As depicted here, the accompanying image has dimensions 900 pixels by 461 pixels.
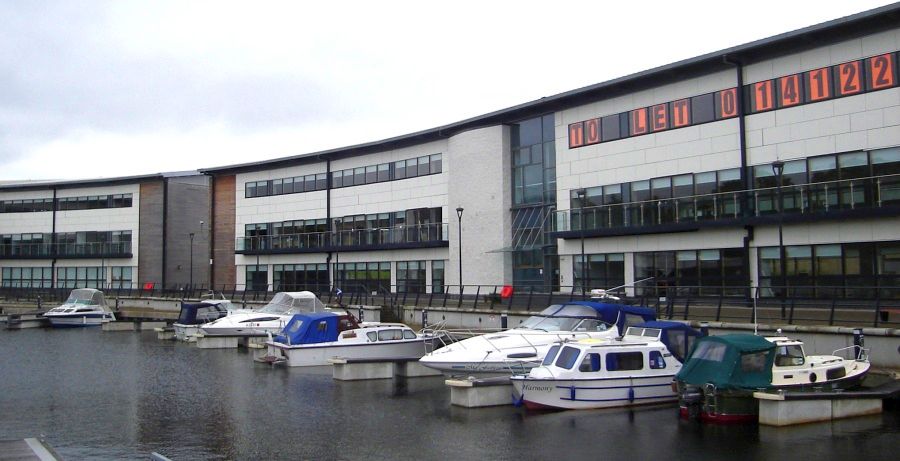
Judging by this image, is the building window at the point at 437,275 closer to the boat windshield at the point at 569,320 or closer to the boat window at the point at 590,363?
the boat windshield at the point at 569,320

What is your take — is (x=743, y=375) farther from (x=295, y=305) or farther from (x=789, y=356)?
(x=295, y=305)

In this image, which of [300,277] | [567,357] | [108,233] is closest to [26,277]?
[108,233]

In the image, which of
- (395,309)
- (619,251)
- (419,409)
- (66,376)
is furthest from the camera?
(395,309)

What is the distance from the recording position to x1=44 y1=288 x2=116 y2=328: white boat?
53.5 meters

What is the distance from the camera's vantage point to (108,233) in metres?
71.6

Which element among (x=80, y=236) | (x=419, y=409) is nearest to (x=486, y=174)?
(x=419, y=409)

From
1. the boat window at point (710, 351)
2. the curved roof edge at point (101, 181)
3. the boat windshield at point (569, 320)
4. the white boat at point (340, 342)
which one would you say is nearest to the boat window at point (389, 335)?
the white boat at point (340, 342)

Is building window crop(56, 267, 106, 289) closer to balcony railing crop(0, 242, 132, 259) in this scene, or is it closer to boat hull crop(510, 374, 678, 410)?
balcony railing crop(0, 242, 132, 259)

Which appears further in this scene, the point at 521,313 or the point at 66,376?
the point at 521,313

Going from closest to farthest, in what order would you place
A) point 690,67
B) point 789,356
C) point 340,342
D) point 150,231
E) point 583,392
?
point 789,356, point 583,392, point 340,342, point 690,67, point 150,231

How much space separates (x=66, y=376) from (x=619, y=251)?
75.8 ft

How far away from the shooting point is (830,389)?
19922 mm

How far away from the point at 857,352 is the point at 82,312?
47212mm

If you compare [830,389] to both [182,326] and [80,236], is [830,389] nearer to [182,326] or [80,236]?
[182,326]
